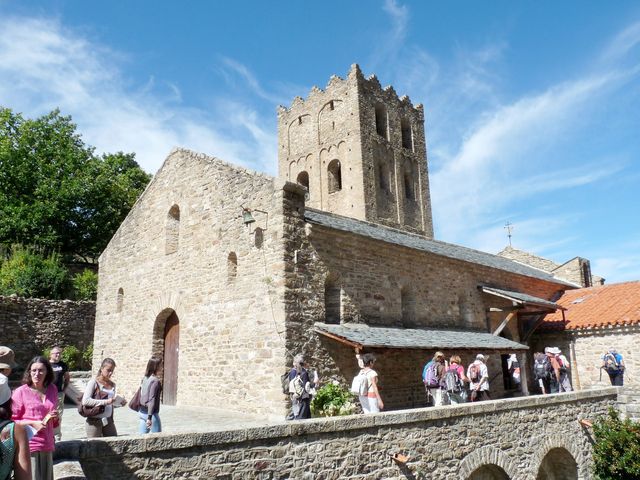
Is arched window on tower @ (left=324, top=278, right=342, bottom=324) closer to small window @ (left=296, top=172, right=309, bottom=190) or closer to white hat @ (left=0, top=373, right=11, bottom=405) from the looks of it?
white hat @ (left=0, top=373, right=11, bottom=405)

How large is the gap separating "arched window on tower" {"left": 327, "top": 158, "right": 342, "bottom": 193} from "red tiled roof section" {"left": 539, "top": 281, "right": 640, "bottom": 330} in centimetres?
1532

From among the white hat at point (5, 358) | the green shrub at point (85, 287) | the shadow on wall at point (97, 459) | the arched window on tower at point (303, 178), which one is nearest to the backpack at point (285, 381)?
the shadow on wall at point (97, 459)

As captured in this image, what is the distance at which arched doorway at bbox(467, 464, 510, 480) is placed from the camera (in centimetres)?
1009

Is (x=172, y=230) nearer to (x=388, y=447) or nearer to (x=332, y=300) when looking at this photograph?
(x=332, y=300)

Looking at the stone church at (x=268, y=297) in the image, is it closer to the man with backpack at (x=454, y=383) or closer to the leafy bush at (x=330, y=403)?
the leafy bush at (x=330, y=403)

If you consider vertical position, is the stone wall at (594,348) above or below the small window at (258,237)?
below

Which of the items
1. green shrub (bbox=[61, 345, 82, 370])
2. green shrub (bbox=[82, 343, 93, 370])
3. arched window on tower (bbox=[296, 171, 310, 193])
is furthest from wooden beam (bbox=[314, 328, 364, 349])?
arched window on tower (bbox=[296, 171, 310, 193])

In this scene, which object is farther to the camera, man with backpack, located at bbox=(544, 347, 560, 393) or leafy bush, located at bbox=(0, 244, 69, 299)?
leafy bush, located at bbox=(0, 244, 69, 299)

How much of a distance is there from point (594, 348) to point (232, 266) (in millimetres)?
13262

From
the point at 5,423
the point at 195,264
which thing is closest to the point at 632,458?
the point at 195,264

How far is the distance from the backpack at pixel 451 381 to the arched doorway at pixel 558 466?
116 inches

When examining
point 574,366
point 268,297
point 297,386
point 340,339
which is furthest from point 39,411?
point 574,366

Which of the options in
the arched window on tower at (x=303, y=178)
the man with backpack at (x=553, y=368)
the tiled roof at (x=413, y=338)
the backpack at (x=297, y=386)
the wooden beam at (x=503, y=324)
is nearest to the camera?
the backpack at (x=297, y=386)

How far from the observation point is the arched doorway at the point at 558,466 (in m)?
11.9
